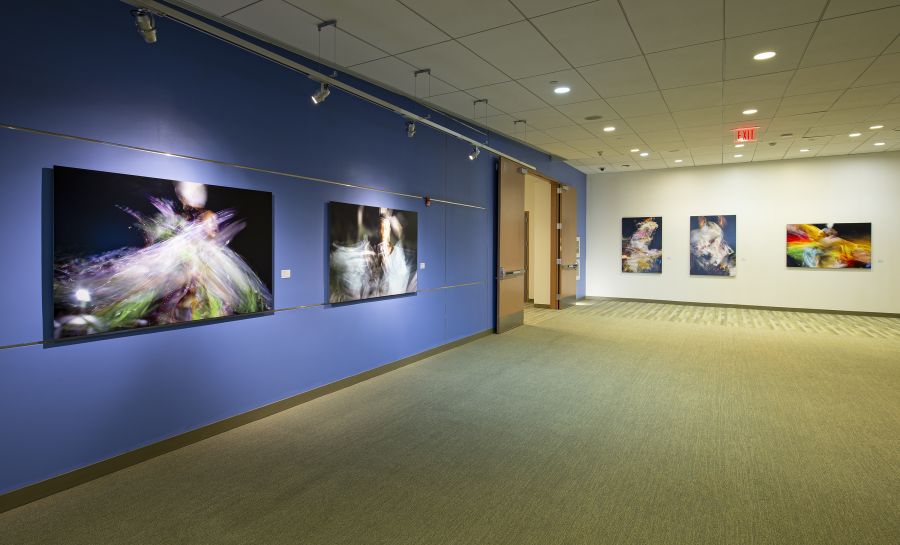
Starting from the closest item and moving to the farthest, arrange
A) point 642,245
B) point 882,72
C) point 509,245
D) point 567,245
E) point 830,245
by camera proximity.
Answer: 1. point 882,72
2. point 509,245
3. point 830,245
4. point 567,245
5. point 642,245

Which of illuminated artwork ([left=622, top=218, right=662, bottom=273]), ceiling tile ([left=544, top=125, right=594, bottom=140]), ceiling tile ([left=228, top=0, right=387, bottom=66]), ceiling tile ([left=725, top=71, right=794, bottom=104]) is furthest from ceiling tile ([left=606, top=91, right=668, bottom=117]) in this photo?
illuminated artwork ([left=622, top=218, right=662, bottom=273])

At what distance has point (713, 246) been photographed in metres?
12.7

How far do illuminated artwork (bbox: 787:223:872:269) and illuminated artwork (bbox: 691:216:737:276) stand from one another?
124 centimetres

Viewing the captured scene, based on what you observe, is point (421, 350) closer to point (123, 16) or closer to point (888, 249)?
point (123, 16)

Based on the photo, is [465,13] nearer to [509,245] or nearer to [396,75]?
[396,75]

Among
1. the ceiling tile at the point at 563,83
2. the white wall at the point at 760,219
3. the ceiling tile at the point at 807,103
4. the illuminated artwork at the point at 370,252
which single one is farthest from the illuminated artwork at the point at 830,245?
the illuminated artwork at the point at 370,252

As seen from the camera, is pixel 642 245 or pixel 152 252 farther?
pixel 642 245

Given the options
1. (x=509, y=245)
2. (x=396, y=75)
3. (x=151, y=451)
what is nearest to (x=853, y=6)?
(x=396, y=75)

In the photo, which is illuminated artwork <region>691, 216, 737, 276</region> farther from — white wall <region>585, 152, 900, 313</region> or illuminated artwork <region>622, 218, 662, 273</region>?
illuminated artwork <region>622, 218, 662, 273</region>

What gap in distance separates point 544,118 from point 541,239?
530 cm

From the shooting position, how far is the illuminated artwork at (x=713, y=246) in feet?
40.8

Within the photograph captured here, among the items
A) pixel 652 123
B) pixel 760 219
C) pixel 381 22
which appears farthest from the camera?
pixel 760 219

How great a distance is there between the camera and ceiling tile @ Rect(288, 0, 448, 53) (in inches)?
155

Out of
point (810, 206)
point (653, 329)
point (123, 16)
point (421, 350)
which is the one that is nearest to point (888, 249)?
point (810, 206)
